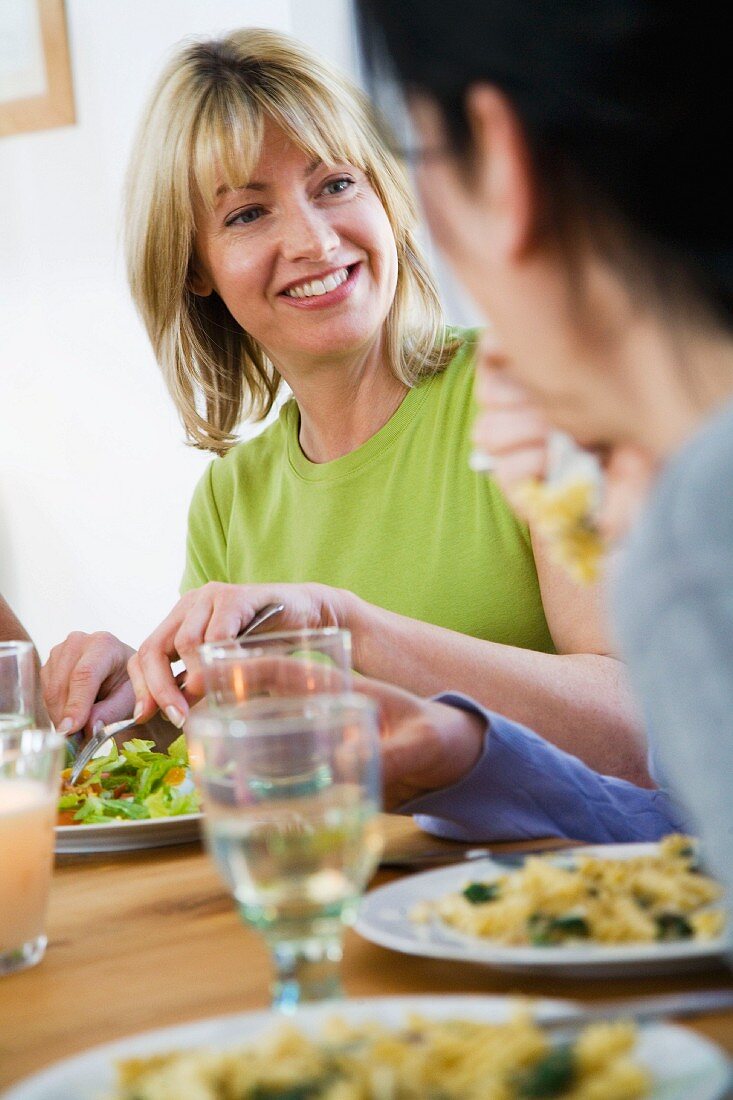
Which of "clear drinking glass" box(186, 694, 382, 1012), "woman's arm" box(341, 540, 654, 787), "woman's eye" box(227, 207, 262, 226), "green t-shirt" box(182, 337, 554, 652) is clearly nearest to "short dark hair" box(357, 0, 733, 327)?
"clear drinking glass" box(186, 694, 382, 1012)

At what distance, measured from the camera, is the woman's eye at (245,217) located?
1974mm

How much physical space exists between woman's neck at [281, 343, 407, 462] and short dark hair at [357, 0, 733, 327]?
153 centimetres

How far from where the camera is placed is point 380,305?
2.01 m

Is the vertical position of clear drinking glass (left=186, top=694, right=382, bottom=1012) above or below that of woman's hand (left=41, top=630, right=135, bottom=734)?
above

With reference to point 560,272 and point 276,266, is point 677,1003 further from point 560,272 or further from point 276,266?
point 276,266

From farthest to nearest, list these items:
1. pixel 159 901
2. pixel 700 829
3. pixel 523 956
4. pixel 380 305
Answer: pixel 380 305 → pixel 159 901 → pixel 523 956 → pixel 700 829

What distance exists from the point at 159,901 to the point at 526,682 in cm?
63

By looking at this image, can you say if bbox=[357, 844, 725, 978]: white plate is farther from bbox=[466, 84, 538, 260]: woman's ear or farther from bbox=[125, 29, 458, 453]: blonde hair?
bbox=[125, 29, 458, 453]: blonde hair

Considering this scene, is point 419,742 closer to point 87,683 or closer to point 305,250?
point 87,683

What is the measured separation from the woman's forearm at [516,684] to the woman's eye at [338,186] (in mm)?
770

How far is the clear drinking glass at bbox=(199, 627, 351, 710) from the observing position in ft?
3.10

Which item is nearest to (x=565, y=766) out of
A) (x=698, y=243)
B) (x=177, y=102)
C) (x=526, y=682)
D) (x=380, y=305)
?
(x=526, y=682)

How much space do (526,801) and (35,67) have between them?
2.94m

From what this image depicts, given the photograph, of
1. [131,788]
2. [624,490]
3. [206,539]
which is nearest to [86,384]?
[206,539]
